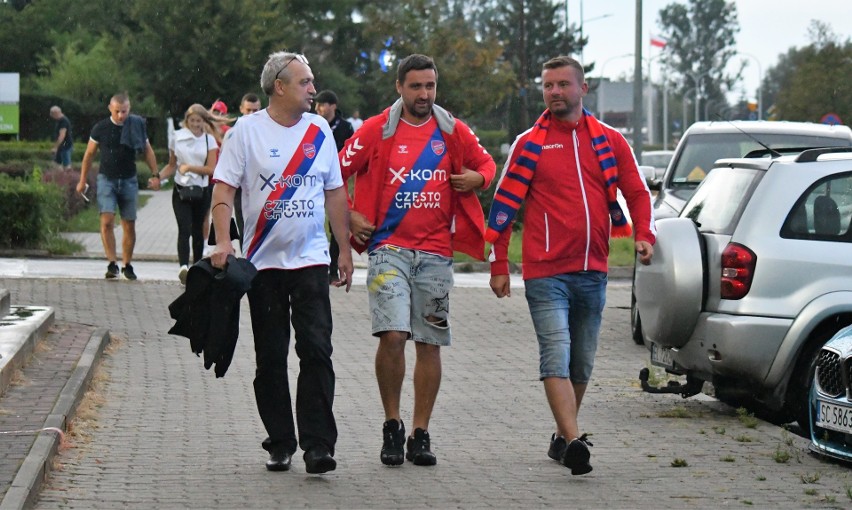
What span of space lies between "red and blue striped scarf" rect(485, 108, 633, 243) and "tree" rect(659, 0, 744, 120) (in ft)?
519

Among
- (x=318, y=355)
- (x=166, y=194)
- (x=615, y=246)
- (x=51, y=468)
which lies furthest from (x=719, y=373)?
(x=166, y=194)

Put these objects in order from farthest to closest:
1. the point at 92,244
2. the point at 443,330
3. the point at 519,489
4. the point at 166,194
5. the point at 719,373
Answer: the point at 166,194 → the point at 92,244 → the point at 719,373 → the point at 443,330 → the point at 519,489

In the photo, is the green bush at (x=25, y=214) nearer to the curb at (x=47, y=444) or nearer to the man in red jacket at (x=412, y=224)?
the curb at (x=47, y=444)

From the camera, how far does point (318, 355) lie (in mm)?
7074

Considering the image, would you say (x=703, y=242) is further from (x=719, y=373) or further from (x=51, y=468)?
(x=51, y=468)

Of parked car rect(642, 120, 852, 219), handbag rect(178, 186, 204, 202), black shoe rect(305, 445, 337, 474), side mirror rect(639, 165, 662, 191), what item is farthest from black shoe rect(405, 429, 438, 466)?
handbag rect(178, 186, 204, 202)

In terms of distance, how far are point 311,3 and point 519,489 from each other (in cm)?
6569

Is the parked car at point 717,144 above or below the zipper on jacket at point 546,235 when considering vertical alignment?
above

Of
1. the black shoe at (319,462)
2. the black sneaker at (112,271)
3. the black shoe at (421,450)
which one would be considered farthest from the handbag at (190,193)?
the black shoe at (319,462)

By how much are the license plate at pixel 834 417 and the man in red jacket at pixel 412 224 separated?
1.88m

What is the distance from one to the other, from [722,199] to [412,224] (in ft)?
8.47

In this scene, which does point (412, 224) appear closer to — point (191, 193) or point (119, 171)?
point (191, 193)

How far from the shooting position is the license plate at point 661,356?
362 inches

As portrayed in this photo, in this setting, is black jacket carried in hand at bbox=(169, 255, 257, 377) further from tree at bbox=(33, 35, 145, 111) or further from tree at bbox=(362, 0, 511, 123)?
tree at bbox=(33, 35, 145, 111)
